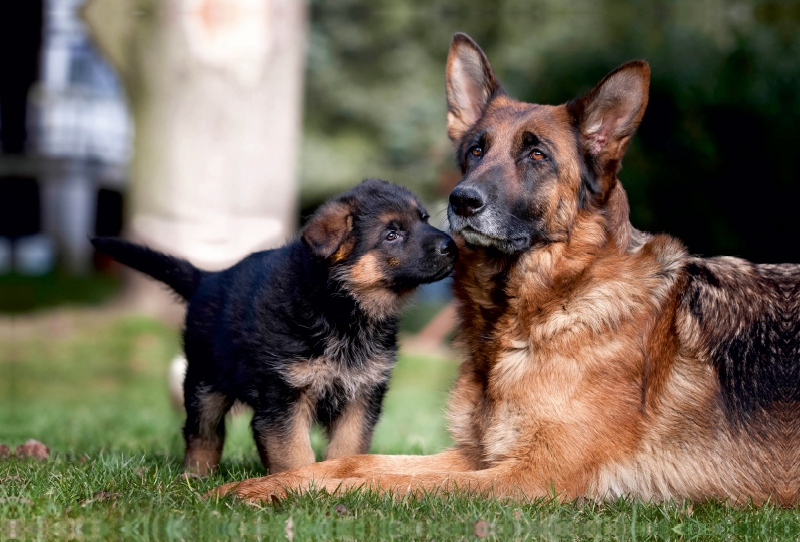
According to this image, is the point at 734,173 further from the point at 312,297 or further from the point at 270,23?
the point at 312,297

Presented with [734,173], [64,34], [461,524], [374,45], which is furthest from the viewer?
[374,45]

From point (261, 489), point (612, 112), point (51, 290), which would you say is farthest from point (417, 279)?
point (51, 290)

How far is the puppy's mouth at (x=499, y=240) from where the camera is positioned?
4953mm

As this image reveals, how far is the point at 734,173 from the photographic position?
11.5m

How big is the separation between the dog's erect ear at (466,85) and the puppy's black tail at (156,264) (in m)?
2.20

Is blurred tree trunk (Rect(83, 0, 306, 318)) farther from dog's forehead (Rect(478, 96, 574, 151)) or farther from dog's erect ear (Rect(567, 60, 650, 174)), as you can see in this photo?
dog's erect ear (Rect(567, 60, 650, 174))

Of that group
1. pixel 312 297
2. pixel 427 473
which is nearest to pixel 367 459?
pixel 427 473

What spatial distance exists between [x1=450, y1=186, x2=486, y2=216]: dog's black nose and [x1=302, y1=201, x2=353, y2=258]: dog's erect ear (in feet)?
2.64

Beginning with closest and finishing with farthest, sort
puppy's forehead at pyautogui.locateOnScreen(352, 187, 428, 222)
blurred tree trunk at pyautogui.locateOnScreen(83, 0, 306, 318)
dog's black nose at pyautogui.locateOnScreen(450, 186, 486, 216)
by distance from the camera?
dog's black nose at pyautogui.locateOnScreen(450, 186, 486, 216), puppy's forehead at pyautogui.locateOnScreen(352, 187, 428, 222), blurred tree trunk at pyautogui.locateOnScreen(83, 0, 306, 318)

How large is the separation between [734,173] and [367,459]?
27.8 feet

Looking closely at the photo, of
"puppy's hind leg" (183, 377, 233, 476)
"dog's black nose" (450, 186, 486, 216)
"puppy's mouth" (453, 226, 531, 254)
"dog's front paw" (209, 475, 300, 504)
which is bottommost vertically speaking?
"puppy's hind leg" (183, 377, 233, 476)

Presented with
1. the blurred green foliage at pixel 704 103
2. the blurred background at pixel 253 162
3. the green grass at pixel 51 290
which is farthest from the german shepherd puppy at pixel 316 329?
the green grass at pixel 51 290

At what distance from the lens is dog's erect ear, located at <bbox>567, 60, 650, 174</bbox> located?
495 centimetres

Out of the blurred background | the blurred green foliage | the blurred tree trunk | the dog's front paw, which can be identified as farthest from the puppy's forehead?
the blurred tree trunk
